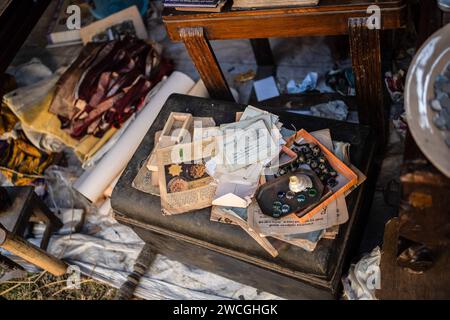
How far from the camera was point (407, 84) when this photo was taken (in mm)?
1166

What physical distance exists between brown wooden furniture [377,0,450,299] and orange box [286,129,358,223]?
0.35m

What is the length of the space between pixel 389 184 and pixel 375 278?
0.66m

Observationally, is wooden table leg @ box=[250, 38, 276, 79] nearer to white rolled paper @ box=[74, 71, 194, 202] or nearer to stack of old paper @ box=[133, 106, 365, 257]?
white rolled paper @ box=[74, 71, 194, 202]

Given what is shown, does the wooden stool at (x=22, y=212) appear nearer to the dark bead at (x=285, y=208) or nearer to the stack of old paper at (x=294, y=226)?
the stack of old paper at (x=294, y=226)

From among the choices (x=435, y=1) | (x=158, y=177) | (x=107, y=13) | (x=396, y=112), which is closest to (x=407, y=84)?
(x=435, y=1)

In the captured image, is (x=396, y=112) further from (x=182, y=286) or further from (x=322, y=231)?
(x=182, y=286)

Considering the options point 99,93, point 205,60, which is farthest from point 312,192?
point 99,93

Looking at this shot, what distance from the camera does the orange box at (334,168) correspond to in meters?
1.64

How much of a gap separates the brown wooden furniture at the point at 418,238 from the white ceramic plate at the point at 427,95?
59mm

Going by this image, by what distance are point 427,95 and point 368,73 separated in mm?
869

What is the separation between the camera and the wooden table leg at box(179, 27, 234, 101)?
211 centimetres

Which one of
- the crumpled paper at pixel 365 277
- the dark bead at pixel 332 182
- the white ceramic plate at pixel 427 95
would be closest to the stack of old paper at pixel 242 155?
the dark bead at pixel 332 182

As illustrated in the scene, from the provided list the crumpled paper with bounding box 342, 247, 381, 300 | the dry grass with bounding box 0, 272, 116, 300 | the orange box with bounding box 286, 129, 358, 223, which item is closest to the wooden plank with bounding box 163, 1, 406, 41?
the orange box with bounding box 286, 129, 358, 223

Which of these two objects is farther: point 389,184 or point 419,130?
point 389,184
